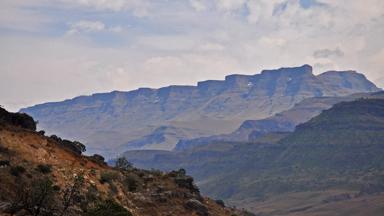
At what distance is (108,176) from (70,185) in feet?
23.6

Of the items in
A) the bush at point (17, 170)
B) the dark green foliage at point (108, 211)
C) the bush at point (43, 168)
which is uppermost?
the bush at point (43, 168)

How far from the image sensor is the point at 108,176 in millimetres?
66250

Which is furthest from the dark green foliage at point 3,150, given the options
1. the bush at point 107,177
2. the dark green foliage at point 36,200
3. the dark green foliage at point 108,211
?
the dark green foliage at point 108,211

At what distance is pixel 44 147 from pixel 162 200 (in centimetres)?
1319

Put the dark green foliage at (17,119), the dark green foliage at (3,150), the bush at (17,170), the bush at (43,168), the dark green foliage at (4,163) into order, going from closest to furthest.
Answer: the bush at (17,170)
the dark green foliage at (4,163)
the bush at (43,168)
the dark green foliage at (3,150)
the dark green foliage at (17,119)

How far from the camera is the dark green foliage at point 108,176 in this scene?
65.0m

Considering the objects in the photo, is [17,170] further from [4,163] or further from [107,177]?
[107,177]

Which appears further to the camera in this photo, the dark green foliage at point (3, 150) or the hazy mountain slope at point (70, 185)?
the dark green foliage at point (3, 150)

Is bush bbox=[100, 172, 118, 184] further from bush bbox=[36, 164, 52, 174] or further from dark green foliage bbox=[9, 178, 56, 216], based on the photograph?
dark green foliage bbox=[9, 178, 56, 216]

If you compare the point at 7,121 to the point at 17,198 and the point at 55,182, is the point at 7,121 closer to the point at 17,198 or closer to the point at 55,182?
the point at 55,182

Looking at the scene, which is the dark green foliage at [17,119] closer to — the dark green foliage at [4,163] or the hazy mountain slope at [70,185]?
the hazy mountain slope at [70,185]

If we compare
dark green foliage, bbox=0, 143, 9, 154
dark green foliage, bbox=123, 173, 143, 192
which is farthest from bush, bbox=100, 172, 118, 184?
dark green foliage, bbox=0, 143, 9, 154

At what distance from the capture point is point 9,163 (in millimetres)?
58531

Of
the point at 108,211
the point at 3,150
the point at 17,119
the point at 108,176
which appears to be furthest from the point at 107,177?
the point at 108,211
